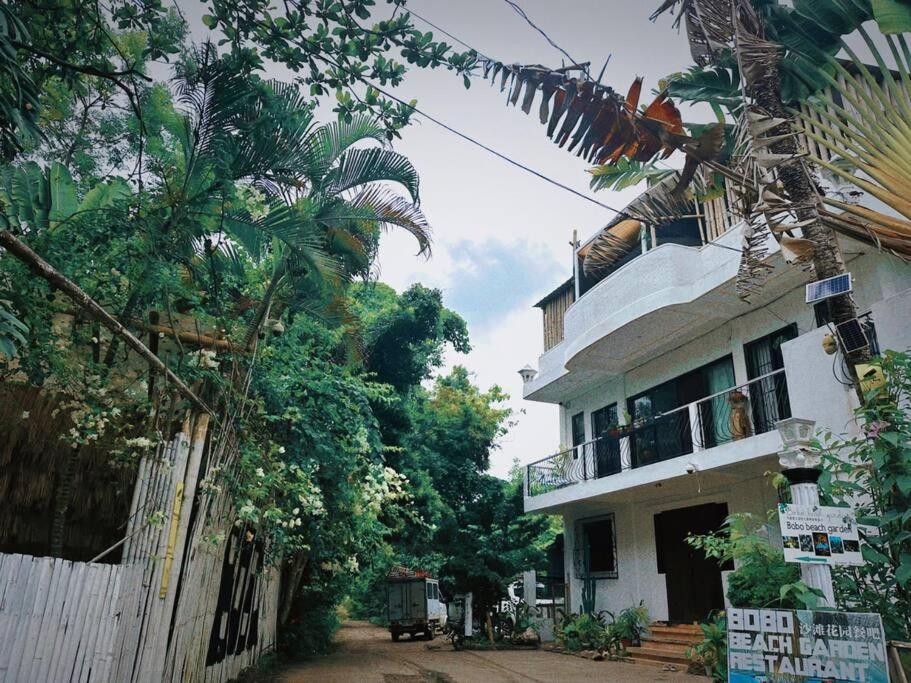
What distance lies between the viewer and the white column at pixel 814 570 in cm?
460

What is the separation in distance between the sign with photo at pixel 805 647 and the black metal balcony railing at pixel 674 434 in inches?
228

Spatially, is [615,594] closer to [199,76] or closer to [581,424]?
[581,424]

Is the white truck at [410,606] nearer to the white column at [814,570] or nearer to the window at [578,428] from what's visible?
the window at [578,428]

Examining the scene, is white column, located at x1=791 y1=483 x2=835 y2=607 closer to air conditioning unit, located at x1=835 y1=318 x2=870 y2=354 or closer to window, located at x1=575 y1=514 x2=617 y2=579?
air conditioning unit, located at x1=835 y1=318 x2=870 y2=354

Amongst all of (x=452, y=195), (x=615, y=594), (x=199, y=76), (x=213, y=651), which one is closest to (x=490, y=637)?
(x=615, y=594)

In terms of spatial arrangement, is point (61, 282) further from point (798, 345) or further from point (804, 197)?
point (798, 345)

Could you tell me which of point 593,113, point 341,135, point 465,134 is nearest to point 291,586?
point 341,135

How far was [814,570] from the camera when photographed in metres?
4.68

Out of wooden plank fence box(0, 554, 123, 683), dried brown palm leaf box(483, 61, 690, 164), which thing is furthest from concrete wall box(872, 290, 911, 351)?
wooden plank fence box(0, 554, 123, 683)

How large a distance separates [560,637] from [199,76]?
14.1 m

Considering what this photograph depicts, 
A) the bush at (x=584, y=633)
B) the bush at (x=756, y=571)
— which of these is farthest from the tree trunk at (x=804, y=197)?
the bush at (x=584, y=633)

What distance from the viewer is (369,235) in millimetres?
9812

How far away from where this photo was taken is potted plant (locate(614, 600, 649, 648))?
516 inches

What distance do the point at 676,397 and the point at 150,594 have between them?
11007 millimetres
